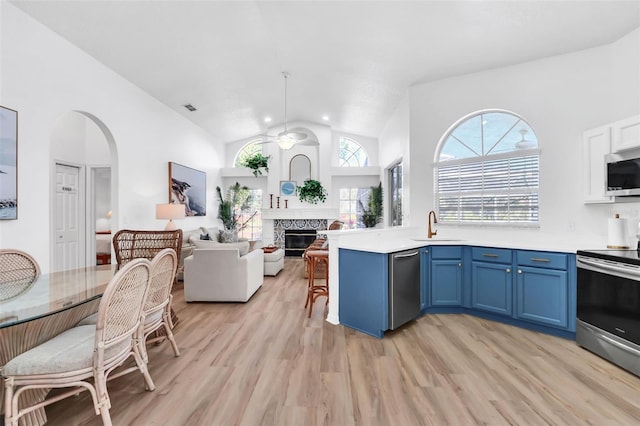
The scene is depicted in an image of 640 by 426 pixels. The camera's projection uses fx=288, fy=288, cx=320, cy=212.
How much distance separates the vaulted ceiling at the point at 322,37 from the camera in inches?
112

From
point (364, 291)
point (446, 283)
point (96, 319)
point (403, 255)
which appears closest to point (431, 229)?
point (446, 283)

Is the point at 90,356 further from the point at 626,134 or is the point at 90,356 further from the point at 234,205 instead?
the point at 234,205

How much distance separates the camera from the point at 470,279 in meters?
3.38

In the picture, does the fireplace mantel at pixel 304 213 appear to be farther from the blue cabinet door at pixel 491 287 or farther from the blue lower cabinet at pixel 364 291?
the blue cabinet door at pixel 491 287

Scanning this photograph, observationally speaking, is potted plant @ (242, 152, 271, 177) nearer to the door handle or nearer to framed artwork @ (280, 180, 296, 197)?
framed artwork @ (280, 180, 296, 197)

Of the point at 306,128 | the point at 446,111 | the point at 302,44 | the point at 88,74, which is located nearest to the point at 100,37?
the point at 88,74

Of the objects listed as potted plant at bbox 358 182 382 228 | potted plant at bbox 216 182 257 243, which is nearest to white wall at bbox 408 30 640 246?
potted plant at bbox 358 182 382 228

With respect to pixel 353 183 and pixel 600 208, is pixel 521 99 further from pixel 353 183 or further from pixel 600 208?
pixel 353 183

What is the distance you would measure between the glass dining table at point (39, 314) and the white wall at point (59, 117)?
1.44m

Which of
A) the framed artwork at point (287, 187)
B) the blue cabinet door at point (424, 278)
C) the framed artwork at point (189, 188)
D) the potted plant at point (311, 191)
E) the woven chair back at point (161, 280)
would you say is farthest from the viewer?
the framed artwork at point (287, 187)

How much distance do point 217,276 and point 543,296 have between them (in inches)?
149

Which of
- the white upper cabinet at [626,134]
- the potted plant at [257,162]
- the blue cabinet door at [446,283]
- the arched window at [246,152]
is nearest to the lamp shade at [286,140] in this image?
the potted plant at [257,162]

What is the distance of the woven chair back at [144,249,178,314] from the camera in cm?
211

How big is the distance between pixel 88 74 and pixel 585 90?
19.5 feet
